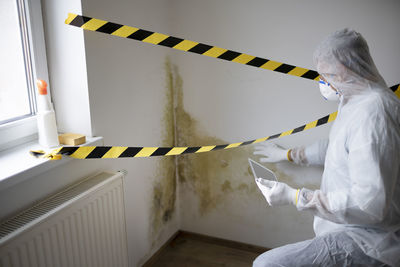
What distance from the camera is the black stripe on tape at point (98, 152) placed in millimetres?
1868

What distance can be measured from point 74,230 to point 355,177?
1.22 meters

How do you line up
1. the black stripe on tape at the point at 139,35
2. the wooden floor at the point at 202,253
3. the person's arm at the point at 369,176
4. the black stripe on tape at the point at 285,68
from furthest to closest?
the wooden floor at the point at 202,253
the black stripe on tape at the point at 285,68
the black stripe on tape at the point at 139,35
the person's arm at the point at 369,176

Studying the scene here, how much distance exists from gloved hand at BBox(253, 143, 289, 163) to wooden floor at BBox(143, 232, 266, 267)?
722mm

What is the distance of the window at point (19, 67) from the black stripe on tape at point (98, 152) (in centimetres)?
31

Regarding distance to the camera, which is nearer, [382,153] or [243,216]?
[382,153]

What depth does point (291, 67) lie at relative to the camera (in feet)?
7.51

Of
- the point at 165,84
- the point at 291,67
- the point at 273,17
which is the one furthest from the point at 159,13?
the point at 291,67

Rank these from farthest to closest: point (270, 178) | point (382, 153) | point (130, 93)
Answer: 1. point (130, 93)
2. point (270, 178)
3. point (382, 153)

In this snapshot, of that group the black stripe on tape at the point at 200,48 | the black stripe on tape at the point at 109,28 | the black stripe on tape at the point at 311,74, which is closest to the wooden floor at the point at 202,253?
the black stripe on tape at the point at 311,74

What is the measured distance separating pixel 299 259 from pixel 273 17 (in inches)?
53.8

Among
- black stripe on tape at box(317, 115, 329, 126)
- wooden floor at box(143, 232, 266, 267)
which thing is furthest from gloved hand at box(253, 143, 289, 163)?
wooden floor at box(143, 232, 266, 267)

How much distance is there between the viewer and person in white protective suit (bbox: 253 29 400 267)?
1.51 metres

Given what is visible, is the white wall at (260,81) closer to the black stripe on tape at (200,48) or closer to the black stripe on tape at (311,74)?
the black stripe on tape at (311,74)

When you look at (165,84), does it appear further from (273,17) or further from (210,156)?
(273,17)
